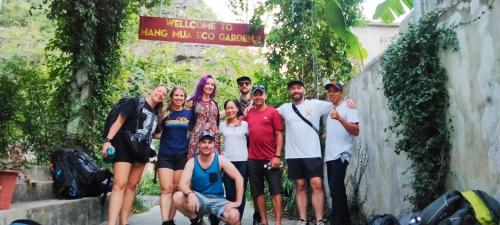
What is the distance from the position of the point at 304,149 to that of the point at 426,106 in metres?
1.61

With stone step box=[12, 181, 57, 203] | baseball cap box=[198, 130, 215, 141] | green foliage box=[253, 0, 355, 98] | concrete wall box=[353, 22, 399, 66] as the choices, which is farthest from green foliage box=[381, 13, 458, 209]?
concrete wall box=[353, 22, 399, 66]

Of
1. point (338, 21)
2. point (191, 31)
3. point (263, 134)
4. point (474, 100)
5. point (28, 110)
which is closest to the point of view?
point (474, 100)

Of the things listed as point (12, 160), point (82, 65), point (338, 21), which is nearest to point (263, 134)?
point (12, 160)

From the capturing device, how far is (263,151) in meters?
5.30

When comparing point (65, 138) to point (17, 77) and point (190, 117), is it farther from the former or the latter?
point (190, 117)

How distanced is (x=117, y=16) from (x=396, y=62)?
5.69 m

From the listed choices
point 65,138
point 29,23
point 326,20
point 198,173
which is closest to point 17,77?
point 65,138

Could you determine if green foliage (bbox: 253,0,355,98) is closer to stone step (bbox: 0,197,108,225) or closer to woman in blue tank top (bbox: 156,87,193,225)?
woman in blue tank top (bbox: 156,87,193,225)

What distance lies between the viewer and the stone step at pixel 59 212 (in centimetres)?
397

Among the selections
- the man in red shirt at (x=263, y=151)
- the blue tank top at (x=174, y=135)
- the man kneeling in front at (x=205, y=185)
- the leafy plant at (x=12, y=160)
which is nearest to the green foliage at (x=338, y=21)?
the man in red shirt at (x=263, y=151)

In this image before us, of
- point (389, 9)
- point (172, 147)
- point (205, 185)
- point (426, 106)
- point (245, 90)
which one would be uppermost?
point (389, 9)

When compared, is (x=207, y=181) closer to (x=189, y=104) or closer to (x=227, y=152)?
(x=227, y=152)

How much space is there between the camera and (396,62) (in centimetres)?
415

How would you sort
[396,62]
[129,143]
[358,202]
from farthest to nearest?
1. [358,202]
2. [129,143]
3. [396,62]
